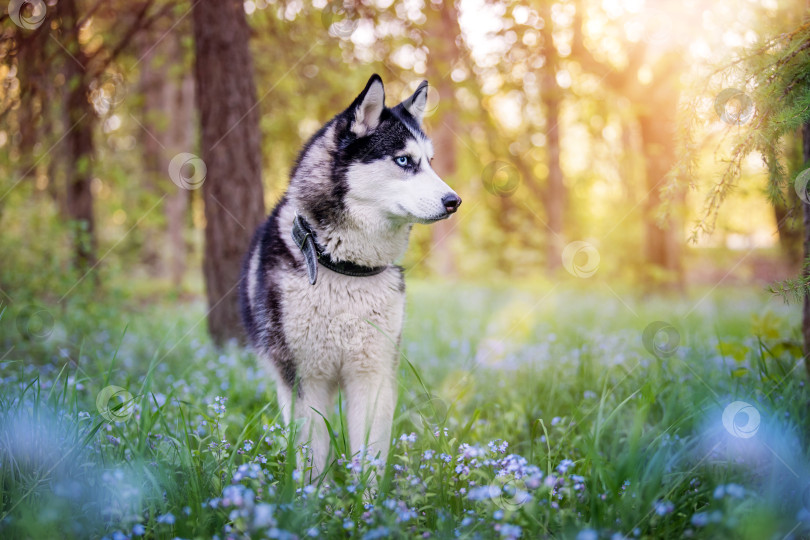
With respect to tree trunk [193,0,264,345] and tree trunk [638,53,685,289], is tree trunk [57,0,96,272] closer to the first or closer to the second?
tree trunk [193,0,264,345]

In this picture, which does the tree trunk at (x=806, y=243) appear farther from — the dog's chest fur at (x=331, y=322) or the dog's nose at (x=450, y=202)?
the dog's chest fur at (x=331, y=322)

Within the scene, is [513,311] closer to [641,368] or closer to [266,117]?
[641,368]

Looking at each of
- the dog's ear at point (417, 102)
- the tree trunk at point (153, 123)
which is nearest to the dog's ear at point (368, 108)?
the dog's ear at point (417, 102)

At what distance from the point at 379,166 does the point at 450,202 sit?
426 millimetres

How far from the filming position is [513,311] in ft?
22.4

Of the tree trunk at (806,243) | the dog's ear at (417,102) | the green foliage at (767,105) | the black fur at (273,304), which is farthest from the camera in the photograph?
the dog's ear at (417,102)

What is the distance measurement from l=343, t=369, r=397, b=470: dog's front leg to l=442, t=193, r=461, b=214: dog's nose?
2.82 ft

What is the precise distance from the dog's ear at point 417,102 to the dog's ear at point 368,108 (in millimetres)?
309

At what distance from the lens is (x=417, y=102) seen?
2807 millimetres

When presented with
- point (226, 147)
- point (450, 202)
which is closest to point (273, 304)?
point (450, 202)

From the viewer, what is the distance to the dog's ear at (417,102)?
9.07ft

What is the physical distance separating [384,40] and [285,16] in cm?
102

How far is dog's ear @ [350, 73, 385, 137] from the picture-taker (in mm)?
2381

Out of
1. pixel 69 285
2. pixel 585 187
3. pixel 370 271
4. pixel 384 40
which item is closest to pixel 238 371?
pixel 370 271
